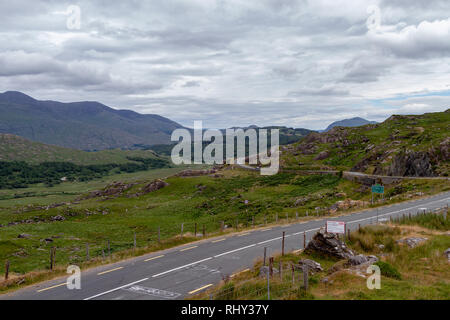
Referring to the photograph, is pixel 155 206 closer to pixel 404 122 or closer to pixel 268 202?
pixel 268 202

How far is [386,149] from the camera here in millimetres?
99125

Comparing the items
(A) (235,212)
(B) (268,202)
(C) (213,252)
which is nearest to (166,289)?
(C) (213,252)

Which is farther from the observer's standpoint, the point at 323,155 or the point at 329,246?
the point at 323,155

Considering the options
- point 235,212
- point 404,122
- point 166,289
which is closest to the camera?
point 166,289

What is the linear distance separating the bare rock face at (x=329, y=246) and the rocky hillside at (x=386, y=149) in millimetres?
55034

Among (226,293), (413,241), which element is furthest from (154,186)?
(226,293)

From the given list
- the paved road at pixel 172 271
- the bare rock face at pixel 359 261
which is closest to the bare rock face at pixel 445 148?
the paved road at pixel 172 271

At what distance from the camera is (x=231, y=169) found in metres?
136

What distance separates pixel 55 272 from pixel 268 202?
5124cm

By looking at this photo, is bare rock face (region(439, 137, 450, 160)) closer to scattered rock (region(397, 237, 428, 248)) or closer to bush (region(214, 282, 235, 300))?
scattered rock (region(397, 237, 428, 248))

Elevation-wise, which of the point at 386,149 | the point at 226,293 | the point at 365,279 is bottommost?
the point at 226,293

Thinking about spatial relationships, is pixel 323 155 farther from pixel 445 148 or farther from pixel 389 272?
pixel 389 272

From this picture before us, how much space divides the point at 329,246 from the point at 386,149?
3345 inches

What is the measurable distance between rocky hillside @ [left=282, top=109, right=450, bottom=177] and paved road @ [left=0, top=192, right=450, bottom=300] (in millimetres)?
45971
